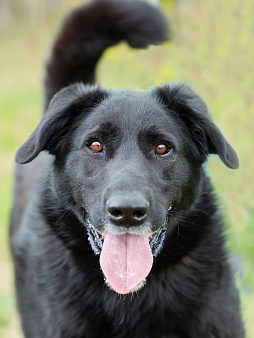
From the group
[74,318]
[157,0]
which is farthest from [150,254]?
[157,0]

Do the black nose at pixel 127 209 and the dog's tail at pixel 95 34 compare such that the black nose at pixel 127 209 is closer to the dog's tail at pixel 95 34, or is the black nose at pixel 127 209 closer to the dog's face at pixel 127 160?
the dog's face at pixel 127 160

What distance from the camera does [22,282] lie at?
3.56 meters

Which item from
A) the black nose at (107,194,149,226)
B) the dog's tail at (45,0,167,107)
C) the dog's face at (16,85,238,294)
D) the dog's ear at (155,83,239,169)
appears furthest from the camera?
the dog's tail at (45,0,167,107)

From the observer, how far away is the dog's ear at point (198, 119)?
252cm

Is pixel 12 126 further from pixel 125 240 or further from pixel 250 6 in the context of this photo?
pixel 125 240

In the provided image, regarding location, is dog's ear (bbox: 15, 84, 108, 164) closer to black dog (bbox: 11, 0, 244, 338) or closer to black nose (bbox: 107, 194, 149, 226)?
black dog (bbox: 11, 0, 244, 338)

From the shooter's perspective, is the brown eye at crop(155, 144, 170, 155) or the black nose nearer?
the black nose

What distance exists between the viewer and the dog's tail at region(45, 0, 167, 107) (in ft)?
11.8

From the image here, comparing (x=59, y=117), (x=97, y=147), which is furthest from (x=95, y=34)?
(x=97, y=147)

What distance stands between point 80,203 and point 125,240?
1.16 ft

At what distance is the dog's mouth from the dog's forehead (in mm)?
567

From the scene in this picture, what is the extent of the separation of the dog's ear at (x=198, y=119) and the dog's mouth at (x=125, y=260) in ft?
1.93

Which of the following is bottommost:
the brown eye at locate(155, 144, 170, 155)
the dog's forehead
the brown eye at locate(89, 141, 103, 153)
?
the brown eye at locate(89, 141, 103, 153)

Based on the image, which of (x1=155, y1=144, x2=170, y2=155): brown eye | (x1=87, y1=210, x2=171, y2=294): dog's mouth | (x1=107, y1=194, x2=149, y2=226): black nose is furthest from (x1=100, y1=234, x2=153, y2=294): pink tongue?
(x1=155, y1=144, x2=170, y2=155): brown eye
